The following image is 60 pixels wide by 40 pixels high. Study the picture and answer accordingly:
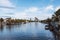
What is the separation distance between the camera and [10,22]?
13650 cm

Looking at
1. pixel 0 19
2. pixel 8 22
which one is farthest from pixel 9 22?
pixel 0 19

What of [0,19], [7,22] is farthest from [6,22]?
[0,19]

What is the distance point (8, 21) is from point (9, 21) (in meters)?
1.01

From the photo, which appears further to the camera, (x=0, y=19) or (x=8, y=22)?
(x=8, y=22)

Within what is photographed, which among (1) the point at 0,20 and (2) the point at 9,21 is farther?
(2) the point at 9,21

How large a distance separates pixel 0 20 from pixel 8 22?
1694 centimetres

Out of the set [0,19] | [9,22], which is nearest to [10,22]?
[9,22]

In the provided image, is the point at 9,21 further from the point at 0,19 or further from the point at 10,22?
the point at 0,19

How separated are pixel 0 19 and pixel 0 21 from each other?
475 cm

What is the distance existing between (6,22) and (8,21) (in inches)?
119

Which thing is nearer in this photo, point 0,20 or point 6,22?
point 0,20

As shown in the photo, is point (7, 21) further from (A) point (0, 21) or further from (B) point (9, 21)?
(A) point (0, 21)

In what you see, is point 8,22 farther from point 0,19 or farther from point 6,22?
point 0,19

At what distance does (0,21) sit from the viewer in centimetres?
11819
